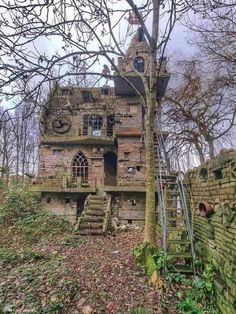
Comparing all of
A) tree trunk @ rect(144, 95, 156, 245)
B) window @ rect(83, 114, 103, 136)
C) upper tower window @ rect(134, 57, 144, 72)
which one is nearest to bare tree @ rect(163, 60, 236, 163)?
upper tower window @ rect(134, 57, 144, 72)

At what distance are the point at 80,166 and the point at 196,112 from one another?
326 inches

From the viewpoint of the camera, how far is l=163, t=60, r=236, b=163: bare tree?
19297 mm

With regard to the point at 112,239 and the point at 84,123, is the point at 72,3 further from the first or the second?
the point at 84,123

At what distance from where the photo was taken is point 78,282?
6477mm

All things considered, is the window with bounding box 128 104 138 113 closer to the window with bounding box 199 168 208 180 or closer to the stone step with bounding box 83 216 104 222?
the stone step with bounding box 83 216 104 222

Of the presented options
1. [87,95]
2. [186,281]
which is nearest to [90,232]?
[186,281]

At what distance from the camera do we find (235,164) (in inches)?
189

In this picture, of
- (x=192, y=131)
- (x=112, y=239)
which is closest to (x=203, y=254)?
(x=112, y=239)

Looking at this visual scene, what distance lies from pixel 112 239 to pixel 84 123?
10202 millimetres

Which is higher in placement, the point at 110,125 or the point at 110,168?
the point at 110,125

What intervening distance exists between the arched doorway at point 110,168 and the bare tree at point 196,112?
4.18m

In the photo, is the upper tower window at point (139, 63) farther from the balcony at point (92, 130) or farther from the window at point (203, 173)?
the window at point (203, 173)

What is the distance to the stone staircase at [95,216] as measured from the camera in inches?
471

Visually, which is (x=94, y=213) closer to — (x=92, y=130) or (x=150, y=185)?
(x=150, y=185)
